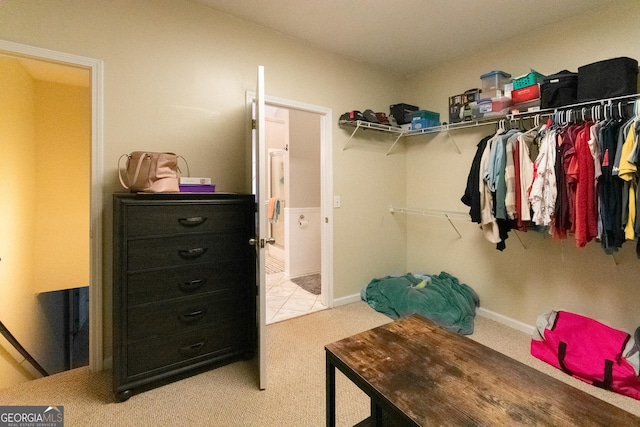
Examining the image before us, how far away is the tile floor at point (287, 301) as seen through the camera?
2.94m

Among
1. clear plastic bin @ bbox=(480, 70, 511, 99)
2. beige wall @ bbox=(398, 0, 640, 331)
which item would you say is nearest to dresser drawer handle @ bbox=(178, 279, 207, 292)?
beige wall @ bbox=(398, 0, 640, 331)

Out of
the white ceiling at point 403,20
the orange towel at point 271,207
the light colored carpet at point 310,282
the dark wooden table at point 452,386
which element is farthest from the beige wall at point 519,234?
the orange towel at point 271,207

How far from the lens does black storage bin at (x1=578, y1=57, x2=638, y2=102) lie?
1.77m

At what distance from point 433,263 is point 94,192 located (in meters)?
3.18

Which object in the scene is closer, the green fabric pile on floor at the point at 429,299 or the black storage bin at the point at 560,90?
the black storage bin at the point at 560,90

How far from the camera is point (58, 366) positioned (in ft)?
10.8

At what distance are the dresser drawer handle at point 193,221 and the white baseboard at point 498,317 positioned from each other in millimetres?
1752

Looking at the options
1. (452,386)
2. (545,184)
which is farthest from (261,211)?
(545,184)

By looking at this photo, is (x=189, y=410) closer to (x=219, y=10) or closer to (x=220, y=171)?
(x=220, y=171)

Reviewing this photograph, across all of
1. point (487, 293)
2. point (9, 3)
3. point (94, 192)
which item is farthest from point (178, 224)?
point (487, 293)

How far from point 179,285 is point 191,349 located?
1.41 ft

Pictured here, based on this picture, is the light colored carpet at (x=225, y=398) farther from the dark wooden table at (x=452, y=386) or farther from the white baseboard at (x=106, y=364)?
the dark wooden table at (x=452, y=386)

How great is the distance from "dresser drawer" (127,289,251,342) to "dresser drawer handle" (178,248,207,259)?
0.88ft

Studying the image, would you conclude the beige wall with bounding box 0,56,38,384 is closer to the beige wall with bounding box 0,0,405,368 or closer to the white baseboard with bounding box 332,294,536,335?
the beige wall with bounding box 0,0,405,368
